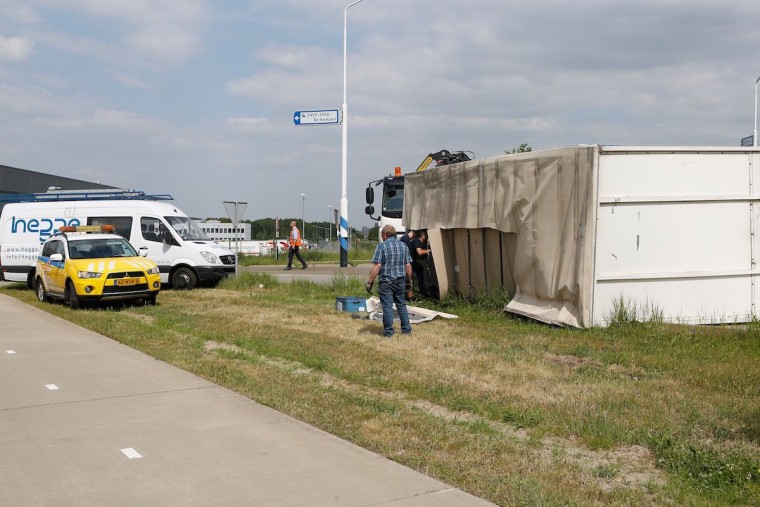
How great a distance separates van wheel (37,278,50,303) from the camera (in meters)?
17.2

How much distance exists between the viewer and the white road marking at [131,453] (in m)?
5.65

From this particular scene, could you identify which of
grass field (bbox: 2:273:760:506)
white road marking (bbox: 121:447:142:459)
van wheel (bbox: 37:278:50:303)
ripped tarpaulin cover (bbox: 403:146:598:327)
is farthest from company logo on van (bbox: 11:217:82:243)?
white road marking (bbox: 121:447:142:459)

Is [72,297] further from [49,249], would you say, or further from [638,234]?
[638,234]

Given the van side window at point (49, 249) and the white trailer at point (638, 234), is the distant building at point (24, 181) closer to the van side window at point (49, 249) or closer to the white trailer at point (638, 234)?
the van side window at point (49, 249)

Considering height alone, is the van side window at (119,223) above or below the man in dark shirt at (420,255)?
above

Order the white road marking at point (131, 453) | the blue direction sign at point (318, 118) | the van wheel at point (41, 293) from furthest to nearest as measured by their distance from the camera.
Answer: the blue direction sign at point (318, 118) → the van wheel at point (41, 293) → the white road marking at point (131, 453)

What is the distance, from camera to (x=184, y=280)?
19.3 metres

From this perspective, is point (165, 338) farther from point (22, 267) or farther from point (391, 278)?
point (22, 267)

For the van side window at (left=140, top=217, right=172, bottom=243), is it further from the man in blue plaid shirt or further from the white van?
the man in blue plaid shirt

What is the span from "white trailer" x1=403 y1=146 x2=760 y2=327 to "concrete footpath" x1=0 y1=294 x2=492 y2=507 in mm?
5591

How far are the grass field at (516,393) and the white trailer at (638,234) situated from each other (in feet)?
2.13

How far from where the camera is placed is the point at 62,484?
5.08 metres

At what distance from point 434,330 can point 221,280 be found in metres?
9.83

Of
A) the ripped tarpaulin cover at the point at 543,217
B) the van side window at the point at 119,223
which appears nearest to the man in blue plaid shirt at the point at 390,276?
the ripped tarpaulin cover at the point at 543,217
